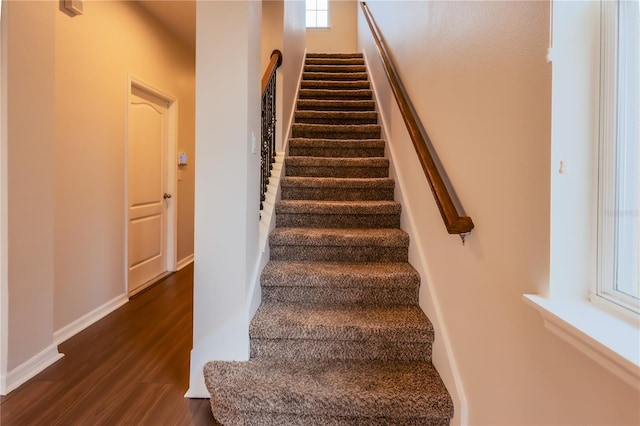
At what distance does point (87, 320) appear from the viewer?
245 centimetres

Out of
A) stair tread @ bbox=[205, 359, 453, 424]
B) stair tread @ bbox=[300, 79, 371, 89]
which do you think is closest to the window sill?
stair tread @ bbox=[205, 359, 453, 424]

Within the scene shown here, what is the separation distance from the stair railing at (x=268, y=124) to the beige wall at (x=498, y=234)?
43.1 inches

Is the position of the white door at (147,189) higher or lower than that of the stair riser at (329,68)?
lower

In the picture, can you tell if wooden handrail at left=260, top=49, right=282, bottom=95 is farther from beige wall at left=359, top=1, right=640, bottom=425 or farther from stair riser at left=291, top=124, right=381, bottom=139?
beige wall at left=359, top=1, right=640, bottom=425

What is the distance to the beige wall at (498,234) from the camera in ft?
2.53

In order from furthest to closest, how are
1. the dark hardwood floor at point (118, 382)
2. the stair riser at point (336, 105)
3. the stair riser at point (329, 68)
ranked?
the stair riser at point (329, 68) → the stair riser at point (336, 105) → the dark hardwood floor at point (118, 382)

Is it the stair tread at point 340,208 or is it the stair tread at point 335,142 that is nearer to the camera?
the stair tread at point 340,208

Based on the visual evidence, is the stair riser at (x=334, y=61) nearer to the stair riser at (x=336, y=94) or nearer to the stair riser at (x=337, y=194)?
the stair riser at (x=336, y=94)

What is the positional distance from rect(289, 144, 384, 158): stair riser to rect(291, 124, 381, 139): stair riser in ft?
0.90

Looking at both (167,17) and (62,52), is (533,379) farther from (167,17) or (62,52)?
(167,17)

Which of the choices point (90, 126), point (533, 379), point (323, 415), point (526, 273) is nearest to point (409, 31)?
point (526, 273)

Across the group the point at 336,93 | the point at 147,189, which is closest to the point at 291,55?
the point at 336,93

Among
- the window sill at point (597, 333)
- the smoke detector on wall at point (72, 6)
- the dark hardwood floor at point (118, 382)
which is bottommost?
the dark hardwood floor at point (118, 382)

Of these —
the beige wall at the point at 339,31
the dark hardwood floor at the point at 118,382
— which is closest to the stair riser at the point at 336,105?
the dark hardwood floor at the point at 118,382
